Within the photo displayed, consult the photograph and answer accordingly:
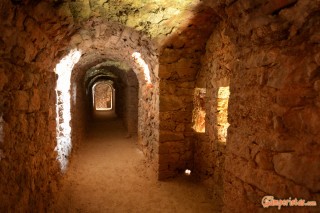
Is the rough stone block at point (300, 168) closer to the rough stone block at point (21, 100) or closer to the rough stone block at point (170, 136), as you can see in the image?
the rough stone block at point (21, 100)

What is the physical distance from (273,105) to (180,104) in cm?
328

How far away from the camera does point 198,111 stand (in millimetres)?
5105

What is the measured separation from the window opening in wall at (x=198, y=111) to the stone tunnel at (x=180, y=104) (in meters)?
0.02

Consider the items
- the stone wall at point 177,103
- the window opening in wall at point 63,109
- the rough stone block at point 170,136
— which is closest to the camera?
the window opening in wall at point 63,109

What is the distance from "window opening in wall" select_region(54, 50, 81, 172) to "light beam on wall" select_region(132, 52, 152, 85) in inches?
54.3

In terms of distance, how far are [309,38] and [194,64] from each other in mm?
3490

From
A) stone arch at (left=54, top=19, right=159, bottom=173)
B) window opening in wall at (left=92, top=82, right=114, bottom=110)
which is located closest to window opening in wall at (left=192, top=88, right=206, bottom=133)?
stone arch at (left=54, top=19, right=159, bottom=173)

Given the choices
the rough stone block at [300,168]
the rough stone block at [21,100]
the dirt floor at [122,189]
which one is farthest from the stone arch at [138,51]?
the rough stone block at [300,168]

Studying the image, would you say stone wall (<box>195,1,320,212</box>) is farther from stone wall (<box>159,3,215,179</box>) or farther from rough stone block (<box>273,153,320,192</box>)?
stone wall (<box>159,3,215,179</box>)

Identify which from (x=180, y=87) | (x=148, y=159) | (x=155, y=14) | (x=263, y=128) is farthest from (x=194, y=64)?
(x=263, y=128)

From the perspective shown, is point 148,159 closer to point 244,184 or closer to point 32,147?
point 32,147

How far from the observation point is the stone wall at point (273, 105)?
1373 mm

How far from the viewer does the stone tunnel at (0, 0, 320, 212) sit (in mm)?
1494

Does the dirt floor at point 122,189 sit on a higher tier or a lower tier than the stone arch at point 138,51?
lower
